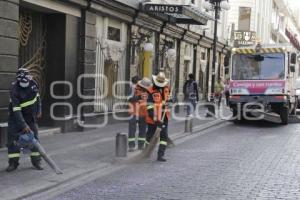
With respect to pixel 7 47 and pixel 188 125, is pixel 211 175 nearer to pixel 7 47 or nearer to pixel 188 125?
pixel 7 47

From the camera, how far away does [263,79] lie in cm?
1903

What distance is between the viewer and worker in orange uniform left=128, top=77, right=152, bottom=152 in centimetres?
1141

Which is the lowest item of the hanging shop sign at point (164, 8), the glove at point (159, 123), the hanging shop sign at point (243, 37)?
the glove at point (159, 123)

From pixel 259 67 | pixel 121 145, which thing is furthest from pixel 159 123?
pixel 259 67

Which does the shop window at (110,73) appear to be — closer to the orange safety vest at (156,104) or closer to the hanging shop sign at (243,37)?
the orange safety vest at (156,104)

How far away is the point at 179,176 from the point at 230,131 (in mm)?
8503

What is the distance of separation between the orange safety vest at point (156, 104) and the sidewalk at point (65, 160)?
115 centimetres

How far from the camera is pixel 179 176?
9.11 m

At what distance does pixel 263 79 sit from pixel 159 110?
920 cm

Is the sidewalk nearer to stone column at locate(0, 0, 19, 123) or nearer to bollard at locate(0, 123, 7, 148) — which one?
bollard at locate(0, 123, 7, 148)

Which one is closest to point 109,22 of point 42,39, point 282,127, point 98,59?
point 98,59

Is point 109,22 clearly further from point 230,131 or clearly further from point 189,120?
point 230,131

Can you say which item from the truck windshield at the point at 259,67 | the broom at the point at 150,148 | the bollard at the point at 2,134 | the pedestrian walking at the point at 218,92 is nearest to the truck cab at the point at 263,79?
the truck windshield at the point at 259,67

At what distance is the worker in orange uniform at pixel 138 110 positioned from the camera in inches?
449
